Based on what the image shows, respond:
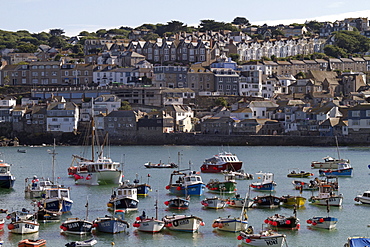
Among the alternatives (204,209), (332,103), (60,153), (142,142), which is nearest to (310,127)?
(332,103)

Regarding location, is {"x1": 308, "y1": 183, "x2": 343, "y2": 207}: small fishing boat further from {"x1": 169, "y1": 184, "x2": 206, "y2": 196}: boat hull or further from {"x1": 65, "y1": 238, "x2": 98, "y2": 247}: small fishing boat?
{"x1": 65, "y1": 238, "x2": 98, "y2": 247}: small fishing boat

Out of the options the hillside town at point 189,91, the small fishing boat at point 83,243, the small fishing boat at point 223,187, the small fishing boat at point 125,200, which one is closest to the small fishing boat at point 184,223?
the small fishing boat at point 83,243

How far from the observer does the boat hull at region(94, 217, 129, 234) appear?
31.6m

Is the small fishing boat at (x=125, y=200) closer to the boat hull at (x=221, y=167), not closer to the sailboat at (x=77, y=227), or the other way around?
the sailboat at (x=77, y=227)

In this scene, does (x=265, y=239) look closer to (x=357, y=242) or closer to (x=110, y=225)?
(x=357, y=242)

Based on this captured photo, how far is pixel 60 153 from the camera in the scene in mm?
79750

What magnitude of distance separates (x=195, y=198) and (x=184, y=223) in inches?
389

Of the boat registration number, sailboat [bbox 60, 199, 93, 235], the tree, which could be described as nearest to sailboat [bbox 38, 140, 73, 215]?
sailboat [bbox 60, 199, 93, 235]

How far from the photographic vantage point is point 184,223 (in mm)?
31969

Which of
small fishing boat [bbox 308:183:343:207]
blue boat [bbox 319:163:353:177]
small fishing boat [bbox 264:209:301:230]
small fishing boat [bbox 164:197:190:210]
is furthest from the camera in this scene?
blue boat [bbox 319:163:353:177]

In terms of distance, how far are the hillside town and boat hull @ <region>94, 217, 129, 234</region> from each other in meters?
55.4

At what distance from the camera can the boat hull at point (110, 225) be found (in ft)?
104

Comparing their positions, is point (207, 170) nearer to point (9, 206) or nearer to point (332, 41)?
point (9, 206)

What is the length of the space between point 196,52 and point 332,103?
34.1 meters
